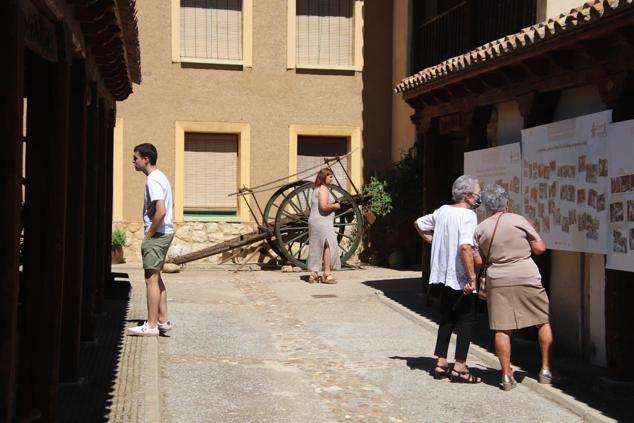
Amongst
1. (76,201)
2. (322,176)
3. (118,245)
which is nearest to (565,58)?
(76,201)

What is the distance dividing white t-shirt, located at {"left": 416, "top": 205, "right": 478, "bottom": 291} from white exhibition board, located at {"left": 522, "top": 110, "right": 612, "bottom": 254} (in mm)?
1061

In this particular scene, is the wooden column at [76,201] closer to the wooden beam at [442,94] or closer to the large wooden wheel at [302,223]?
the wooden beam at [442,94]

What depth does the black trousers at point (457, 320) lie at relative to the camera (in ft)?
25.3

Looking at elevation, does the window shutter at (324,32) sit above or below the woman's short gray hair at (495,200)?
above

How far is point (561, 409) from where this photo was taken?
692 cm

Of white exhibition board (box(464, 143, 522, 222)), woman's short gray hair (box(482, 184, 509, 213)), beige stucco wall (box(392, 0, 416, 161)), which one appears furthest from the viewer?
beige stucco wall (box(392, 0, 416, 161))

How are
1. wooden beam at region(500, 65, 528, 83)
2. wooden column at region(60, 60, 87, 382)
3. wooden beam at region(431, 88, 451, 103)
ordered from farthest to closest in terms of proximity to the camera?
wooden beam at region(431, 88, 451, 103) < wooden beam at region(500, 65, 528, 83) < wooden column at region(60, 60, 87, 382)

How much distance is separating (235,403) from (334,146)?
12.5m

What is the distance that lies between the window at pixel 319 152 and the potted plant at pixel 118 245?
3.74 metres

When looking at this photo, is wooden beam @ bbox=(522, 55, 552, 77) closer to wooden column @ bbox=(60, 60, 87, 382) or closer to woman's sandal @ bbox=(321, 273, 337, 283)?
wooden column @ bbox=(60, 60, 87, 382)

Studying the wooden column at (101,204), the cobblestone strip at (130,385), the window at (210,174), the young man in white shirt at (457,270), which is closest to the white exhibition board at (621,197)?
the young man in white shirt at (457,270)

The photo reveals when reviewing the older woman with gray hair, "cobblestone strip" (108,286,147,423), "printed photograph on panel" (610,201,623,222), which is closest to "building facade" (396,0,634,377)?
"printed photograph on panel" (610,201,623,222)

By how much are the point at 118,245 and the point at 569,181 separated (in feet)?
36.3

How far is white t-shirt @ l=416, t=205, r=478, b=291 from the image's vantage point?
7.68 meters
